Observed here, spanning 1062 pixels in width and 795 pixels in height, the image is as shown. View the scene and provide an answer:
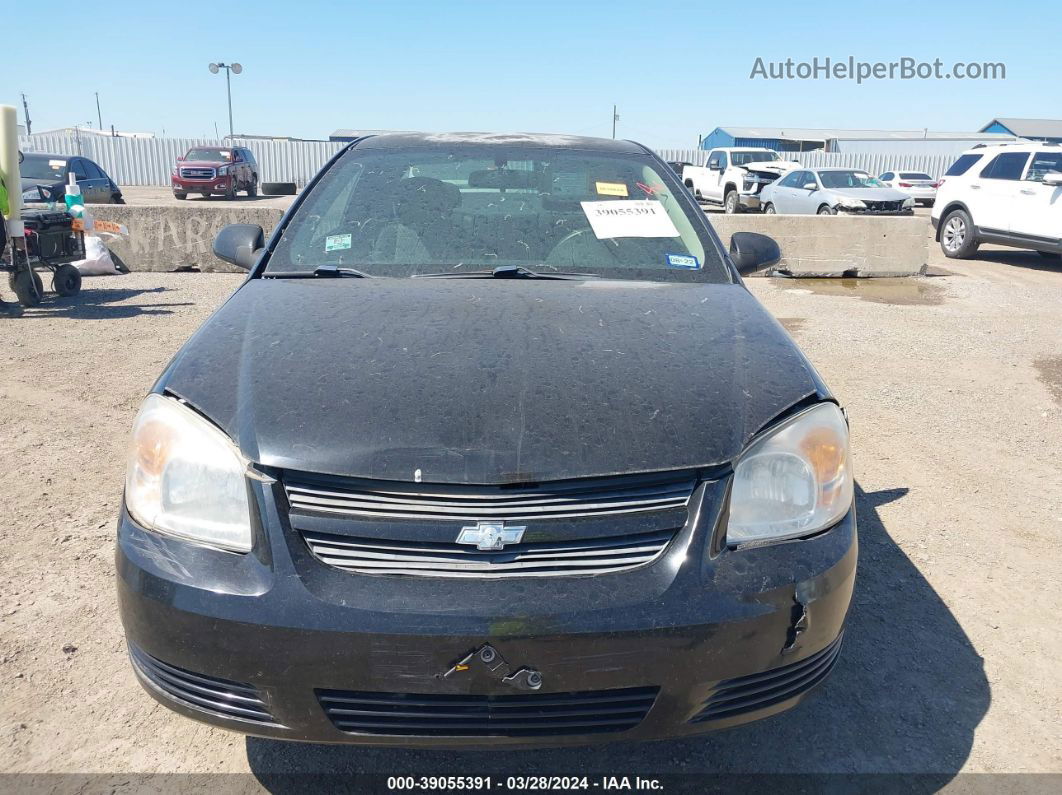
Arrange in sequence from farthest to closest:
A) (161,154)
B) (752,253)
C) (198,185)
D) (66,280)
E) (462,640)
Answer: (161,154), (198,185), (66,280), (752,253), (462,640)

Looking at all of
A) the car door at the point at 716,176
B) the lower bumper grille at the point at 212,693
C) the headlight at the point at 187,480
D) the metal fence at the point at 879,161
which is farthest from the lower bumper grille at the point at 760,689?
the metal fence at the point at 879,161

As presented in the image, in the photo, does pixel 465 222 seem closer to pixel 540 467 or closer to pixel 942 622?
pixel 540 467

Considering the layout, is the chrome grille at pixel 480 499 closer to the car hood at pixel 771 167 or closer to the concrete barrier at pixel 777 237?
the concrete barrier at pixel 777 237

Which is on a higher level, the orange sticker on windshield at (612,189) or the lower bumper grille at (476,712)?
the orange sticker on windshield at (612,189)

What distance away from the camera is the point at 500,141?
3.43 metres

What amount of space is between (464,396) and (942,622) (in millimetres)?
2077

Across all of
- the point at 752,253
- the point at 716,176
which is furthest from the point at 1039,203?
the point at 716,176

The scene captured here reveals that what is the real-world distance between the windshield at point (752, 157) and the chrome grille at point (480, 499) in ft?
89.2

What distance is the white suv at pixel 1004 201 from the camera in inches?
466

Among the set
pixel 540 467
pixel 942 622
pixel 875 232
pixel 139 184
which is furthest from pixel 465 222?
pixel 139 184

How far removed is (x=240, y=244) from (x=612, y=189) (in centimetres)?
148

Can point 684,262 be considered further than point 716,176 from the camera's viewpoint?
No

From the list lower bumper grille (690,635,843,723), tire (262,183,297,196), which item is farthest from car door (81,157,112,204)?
lower bumper grille (690,635,843,723)

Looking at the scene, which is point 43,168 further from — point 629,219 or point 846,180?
point 846,180
